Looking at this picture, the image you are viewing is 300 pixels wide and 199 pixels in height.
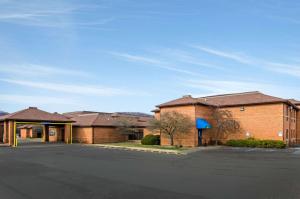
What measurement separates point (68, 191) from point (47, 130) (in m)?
50.9

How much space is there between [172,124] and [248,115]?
10.9 m

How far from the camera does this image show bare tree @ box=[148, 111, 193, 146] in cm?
3794

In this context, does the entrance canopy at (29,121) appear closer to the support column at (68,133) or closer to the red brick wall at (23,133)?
the support column at (68,133)

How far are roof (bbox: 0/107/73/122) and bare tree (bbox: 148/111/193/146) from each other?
18965 millimetres

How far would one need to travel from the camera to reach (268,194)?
441 inches

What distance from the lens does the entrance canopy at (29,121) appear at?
45.4 m

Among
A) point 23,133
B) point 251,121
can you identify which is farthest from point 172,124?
point 23,133

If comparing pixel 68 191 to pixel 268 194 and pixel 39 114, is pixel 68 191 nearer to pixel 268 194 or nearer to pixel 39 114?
pixel 268 194

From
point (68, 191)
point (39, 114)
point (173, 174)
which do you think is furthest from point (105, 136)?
point (68, 191)

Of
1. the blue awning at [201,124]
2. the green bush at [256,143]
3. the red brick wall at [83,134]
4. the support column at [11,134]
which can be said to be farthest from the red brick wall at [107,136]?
the green bush at [256,143]

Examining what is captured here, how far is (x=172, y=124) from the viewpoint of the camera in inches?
1502

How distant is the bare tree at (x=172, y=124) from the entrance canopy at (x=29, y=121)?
61.9 feet

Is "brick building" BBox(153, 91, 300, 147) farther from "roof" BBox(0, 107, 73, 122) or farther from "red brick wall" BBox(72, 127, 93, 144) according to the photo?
"roof" BBox(0, 107, 73, 122)

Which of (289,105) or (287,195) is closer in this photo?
(287,195)
